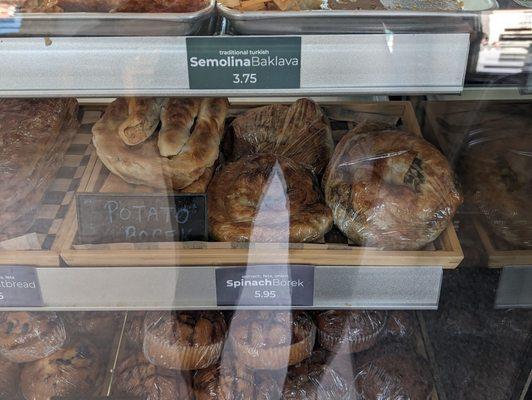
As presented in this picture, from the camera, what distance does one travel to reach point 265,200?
120 cm

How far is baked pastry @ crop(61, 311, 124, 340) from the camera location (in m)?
1.49

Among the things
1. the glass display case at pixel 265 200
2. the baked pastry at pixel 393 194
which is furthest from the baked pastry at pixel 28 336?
the baked pastry at pixel 393 194

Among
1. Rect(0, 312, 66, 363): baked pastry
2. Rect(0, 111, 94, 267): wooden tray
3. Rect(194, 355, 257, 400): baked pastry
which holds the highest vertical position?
Rect(0, 111, 94, 267): wooden tray

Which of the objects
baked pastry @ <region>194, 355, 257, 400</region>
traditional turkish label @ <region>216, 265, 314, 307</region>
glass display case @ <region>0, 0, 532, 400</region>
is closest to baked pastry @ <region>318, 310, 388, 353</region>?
glass display case @ <region>0, 0, 532, 400</region>

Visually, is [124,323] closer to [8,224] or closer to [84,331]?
[84,331]

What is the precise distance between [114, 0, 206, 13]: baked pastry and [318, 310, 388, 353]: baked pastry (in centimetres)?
84

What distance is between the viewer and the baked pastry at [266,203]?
3.74 feet

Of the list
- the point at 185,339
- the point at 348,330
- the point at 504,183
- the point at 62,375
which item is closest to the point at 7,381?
the point at 62,375

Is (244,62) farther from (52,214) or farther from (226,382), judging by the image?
(226,382)

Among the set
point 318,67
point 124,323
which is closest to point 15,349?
point 124,323

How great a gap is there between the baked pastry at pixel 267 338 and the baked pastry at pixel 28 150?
0.52 meters

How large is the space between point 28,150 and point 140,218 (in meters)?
0.34

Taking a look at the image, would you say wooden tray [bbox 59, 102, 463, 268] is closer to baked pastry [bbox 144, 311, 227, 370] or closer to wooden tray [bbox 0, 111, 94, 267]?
wooden tray [bbox 0, 111, 94, 267]

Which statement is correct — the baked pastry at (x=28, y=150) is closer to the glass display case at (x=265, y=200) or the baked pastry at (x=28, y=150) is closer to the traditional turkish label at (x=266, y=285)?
the glass display case at (x=265, y=200)
